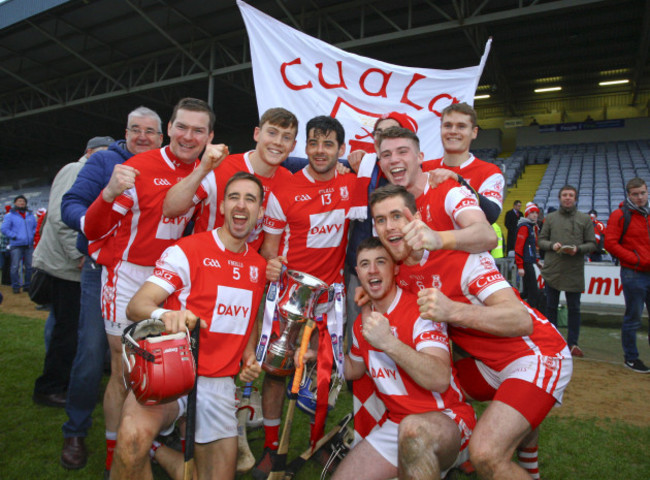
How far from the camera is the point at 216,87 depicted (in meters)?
20.8

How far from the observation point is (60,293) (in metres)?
4.09

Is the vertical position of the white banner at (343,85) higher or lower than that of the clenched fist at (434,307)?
higher

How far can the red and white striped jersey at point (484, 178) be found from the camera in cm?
296

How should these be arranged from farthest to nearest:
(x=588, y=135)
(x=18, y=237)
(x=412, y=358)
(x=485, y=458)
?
1. (x=588, y=135)
2. (x=18, y=237)
3. (x=412, y=358)
4. (x=485, y=458)

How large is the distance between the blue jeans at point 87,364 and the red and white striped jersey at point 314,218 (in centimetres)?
136

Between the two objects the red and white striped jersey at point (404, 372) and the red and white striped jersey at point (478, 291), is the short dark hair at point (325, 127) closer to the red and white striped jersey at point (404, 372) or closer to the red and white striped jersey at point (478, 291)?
the red and white striped jersey at point (478, 291)

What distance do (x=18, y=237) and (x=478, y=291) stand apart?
469 inches

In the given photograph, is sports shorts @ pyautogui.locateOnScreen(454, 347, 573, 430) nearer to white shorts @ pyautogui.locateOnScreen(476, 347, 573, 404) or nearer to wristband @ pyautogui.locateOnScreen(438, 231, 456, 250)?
white shorts @ pyautogui.locateOnScreen(476, 347, 573, 404)

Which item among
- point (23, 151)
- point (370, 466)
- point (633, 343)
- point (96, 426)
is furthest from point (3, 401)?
point (23, 151)

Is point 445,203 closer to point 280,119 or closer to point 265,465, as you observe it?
point 280,119

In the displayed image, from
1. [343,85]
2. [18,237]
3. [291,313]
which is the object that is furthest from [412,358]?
[18,237]

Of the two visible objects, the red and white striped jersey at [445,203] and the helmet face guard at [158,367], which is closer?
the helmet face guard at [158,367]

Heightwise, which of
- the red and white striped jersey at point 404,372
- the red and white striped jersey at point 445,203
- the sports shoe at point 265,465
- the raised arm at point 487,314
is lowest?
the sports shoe at point 265,465

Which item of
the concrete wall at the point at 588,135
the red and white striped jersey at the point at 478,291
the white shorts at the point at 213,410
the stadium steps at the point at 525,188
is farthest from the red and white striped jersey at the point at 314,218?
the concrete wall at the point at 588,135
